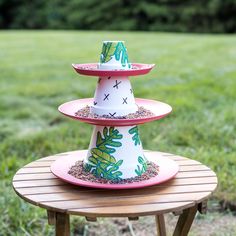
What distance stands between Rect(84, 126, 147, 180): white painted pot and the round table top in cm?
6

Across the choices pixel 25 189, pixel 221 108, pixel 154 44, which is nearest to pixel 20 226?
pixel 25 189

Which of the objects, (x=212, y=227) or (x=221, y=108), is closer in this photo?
(x=212, y=227)

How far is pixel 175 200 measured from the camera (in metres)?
1.50

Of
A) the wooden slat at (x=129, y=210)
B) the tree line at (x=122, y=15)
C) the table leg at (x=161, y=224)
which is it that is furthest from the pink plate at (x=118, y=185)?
the tree line at (x=122, y=15)

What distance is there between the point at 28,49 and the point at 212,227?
597 cm

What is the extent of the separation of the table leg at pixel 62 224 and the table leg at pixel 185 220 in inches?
15.4

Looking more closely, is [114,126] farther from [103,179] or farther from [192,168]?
[192,168]

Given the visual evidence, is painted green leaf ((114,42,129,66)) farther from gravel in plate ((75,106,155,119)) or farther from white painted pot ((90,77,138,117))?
gravel in plate ((75,106,155,119))

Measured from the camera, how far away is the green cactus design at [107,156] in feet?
5.24

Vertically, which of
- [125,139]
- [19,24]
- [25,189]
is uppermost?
[125,139]

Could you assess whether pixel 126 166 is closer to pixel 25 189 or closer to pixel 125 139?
pixel 125 139

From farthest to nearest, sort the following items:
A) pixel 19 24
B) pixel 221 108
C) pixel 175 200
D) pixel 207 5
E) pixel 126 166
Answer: pixel 19 24
pixel 207 5
pixel 221 108
pixel 126 166
pixel 175 200

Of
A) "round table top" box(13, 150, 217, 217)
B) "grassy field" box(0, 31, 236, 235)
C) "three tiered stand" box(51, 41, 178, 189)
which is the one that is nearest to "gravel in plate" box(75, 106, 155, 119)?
"three tiered stand" box(51, 41, 178, 189)

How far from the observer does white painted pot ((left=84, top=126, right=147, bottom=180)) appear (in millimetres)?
1601
